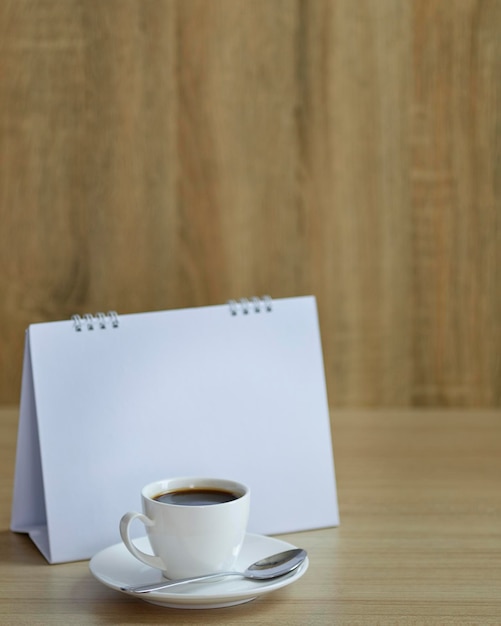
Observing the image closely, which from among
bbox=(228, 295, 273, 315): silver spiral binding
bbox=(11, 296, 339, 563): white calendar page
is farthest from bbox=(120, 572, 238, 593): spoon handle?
bbox=(228, 295, 273, 315): silver spiral binding

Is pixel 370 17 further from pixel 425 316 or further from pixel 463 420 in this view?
pixel 463 420

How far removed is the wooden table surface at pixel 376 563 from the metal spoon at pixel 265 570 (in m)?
0.02

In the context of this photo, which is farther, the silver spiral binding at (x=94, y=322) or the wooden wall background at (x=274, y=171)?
the wooden wall background at (x=274, y=171)

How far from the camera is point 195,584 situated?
0.66 meters

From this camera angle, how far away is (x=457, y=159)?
137cm

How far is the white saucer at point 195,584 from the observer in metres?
0.64

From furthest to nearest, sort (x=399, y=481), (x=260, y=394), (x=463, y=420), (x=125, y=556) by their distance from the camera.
Result: (x=463, y=420) < (x=399, y=481) < (x=260, y=394) < (x=125, y=556)

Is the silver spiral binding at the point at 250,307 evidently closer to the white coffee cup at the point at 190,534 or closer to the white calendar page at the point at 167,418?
the white calendar page at the point at 167,418

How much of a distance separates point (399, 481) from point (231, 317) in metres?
0.30

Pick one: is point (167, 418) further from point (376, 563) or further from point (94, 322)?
point (376, 563)

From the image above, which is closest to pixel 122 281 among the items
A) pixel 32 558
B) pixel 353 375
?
pixel 353 375

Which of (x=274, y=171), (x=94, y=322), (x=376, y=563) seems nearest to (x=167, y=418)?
(x=94, y=322)

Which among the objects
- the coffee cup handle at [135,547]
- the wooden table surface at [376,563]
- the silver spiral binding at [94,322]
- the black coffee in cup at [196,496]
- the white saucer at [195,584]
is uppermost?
the silver spiral binding at [94,322]

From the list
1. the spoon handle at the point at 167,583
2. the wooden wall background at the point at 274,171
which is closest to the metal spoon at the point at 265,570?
the spoon handle at the point at 167,583
